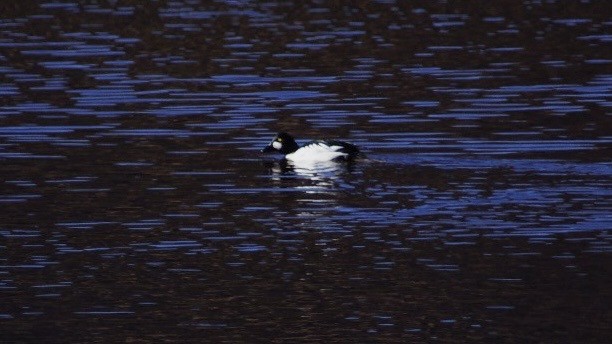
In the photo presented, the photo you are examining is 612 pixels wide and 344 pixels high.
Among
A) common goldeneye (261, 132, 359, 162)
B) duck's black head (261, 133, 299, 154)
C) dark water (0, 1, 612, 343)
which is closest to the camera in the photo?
dark water (0, 1, 612, 343)

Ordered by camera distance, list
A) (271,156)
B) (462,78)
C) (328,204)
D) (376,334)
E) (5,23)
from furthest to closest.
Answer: (5,23) → (462,78) → (271,156) → (328,204) → (376,334)

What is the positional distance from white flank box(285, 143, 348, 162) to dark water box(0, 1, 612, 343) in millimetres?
274

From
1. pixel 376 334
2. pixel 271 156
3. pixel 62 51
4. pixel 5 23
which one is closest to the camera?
pixel 376 334

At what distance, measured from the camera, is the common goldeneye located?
23422 mm

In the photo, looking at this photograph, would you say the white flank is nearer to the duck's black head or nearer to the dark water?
the duck's black head

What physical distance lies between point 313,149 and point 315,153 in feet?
0.23

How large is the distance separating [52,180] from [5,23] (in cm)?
2243

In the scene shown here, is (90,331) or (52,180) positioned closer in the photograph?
(90,331)

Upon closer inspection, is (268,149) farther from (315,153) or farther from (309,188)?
(309,188)

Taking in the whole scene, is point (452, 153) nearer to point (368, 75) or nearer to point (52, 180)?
point (52, 180)

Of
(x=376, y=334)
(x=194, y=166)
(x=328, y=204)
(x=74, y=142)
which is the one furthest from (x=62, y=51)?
(x=376, y=334)

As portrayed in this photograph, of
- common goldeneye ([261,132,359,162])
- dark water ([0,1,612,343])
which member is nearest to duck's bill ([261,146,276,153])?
common goldeneye ([261,132,359,162])

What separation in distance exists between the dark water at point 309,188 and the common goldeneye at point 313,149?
257 millimetres

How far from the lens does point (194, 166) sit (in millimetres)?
23391
